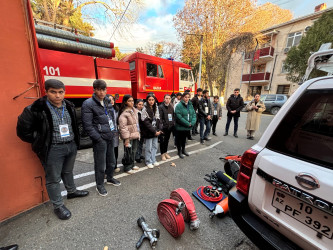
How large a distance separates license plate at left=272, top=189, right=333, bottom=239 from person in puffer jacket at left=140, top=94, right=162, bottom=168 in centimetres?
247

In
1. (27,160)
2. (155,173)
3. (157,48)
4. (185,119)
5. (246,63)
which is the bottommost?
(155,173)

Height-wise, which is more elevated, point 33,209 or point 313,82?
point 313,82

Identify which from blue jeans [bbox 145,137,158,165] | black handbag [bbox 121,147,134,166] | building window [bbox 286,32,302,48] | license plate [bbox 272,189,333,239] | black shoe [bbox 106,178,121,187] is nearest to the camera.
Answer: license plate [bbox 272,189,333,239]

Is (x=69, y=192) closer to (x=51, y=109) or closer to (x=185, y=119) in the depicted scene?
(x=51, y=109)

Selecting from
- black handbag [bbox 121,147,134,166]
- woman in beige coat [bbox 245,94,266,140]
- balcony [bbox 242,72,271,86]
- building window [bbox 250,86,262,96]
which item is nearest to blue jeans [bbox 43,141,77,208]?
black handbag [bbox 121,147,134,166]

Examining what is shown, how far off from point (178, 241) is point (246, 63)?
2506 cm

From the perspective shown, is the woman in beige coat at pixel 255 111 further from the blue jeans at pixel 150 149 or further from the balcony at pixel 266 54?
the balcony at pixel 266 54

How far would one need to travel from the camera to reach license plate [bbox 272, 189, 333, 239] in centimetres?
93

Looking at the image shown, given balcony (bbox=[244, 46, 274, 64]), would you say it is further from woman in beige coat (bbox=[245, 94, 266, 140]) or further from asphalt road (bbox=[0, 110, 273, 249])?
asphalt road (bbox=[0, 110, 273, 249])

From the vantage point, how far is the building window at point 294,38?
53.9ft

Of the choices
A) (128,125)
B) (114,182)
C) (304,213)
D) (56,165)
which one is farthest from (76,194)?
(304,213)

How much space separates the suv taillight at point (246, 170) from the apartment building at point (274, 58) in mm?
19672

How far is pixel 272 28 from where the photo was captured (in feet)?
59.4

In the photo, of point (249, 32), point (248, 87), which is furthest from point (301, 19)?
point (248, 87)
